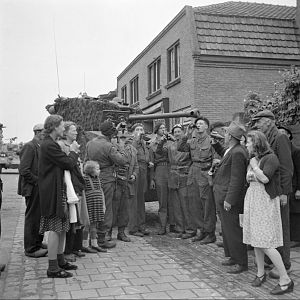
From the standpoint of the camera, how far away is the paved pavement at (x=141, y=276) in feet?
15.2

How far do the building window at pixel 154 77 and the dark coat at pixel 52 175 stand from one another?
15.3m

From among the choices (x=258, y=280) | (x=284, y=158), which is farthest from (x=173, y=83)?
(x=258, y=280)

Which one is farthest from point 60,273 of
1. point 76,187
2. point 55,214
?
point 76,187

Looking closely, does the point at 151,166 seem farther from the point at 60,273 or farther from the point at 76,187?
the point at 60,273

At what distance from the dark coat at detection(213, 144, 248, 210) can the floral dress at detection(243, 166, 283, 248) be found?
0.44 metres

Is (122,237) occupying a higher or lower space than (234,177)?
lower

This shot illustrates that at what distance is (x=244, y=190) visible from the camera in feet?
18.4

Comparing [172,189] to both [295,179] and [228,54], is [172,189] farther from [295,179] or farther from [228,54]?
[228,54]

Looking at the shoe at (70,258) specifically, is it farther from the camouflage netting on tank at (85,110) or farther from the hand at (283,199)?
the camouflage netting on tank at (85,110)

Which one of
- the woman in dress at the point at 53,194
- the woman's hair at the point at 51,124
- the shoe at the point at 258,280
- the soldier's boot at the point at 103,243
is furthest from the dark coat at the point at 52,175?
the shoe at the point at 258,280

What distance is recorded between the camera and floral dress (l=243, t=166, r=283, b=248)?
15.7ft

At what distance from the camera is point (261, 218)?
4859 millimetres

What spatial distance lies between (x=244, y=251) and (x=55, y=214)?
2401 mm

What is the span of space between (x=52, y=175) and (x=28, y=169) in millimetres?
1327
